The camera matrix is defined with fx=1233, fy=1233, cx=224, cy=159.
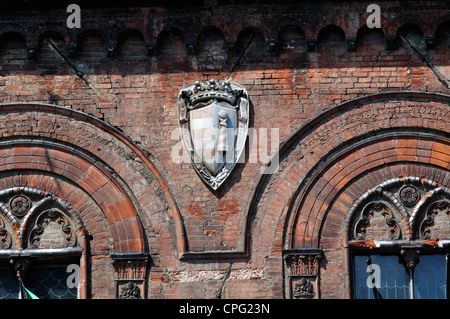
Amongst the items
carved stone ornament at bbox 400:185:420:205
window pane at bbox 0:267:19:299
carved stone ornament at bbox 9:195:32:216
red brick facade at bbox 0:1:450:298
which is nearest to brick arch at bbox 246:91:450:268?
red brick facade at bbox 0:1:450:298

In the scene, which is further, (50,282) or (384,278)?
(50,282)

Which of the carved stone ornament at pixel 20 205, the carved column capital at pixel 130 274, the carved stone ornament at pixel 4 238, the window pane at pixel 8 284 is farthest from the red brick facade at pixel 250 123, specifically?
the window pane at pixel 8 284

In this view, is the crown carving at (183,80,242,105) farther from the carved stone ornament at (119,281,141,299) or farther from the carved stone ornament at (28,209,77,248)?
the carved stone ornament at (119,281,141,299)

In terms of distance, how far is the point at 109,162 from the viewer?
18.9m

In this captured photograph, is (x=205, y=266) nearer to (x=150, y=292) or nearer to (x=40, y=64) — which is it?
(x=150, y=292)

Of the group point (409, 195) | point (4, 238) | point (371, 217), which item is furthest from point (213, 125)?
point (4, 238)

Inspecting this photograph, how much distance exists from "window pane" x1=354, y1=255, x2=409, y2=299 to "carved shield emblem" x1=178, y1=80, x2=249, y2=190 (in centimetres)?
248

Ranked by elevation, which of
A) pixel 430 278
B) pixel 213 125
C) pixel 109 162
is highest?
pixel 213 125

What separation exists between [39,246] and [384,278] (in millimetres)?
5242

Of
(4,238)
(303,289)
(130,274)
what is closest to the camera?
(303,289)

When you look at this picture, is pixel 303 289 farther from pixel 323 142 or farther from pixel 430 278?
pixel 323 142

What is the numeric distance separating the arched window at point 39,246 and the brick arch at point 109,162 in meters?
0.51

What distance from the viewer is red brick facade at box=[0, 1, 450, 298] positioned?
18.5m

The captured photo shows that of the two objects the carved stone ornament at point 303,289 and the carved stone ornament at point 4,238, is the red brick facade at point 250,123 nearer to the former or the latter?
the carved stone ornament at point 303,289
